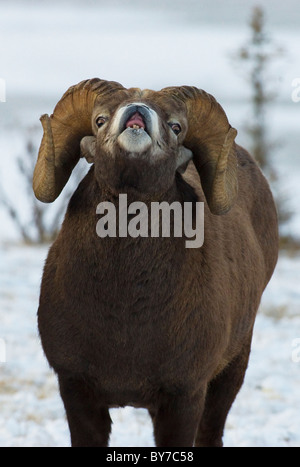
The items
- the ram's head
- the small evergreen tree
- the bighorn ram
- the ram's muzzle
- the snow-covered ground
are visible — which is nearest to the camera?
the ram's muzzle

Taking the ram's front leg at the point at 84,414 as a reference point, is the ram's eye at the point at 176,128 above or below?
above

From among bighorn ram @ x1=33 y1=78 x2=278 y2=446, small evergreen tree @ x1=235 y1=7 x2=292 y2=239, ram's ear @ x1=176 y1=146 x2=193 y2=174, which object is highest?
small evergreen tree @ x1=235 y1=7 x2=292 y2=239

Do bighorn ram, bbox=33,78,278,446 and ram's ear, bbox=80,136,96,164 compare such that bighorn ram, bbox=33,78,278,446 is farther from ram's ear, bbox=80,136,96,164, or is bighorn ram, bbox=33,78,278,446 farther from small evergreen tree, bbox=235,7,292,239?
small evergreen tree, bbox=235,7,292,239

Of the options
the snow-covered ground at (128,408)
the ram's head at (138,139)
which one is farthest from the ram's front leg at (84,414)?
the snow-covered ground at (128,408)

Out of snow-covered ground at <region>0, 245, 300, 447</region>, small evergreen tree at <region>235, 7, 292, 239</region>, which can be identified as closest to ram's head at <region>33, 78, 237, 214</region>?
snow-covered ground at <region>0, 245, 300, 447</region>

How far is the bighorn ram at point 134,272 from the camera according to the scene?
4.57 m

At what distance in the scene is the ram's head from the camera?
431 cm

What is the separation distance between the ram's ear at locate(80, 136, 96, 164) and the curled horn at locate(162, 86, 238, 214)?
53 centimetres

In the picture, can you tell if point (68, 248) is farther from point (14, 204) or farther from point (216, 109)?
point (14, 204)

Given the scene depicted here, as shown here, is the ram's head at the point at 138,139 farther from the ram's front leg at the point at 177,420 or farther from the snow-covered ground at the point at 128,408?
the snow-covered ground at the point at 128,408

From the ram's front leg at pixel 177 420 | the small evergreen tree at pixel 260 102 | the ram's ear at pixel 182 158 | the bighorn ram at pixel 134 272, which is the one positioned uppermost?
the small evergreen tree at pixel 260 102

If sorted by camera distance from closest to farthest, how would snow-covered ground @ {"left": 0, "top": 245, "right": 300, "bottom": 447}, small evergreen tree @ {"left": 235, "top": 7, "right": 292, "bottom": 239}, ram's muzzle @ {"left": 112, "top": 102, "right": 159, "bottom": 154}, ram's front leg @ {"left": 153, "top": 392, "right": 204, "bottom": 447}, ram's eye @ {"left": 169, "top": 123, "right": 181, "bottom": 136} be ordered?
ram's muzzle @ {"left": 112, "top": 102, "right": 159, "bottom": 154} → ram's eye @ {"left": 169, "top": 123, "right": 181, "bottom": 136} → ram's front leg @ {"left": 153, "top": 392, "right": 204, "bottom": 447} → snow-covered ground @ {"left": 0, "top": 245, "right": 300, "bottom": 447} → small evergreen tree @ {"left": 235, "top": 7, "right": 292, "bottom": 239}
